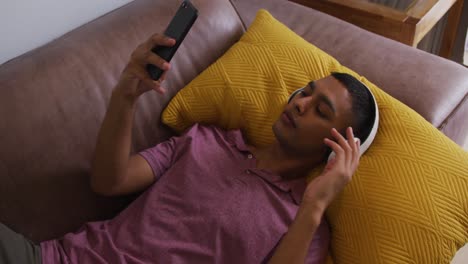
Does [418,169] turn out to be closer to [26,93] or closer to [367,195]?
[367,195]

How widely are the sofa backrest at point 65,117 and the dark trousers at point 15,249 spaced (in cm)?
5

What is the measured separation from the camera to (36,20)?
3.85 ft

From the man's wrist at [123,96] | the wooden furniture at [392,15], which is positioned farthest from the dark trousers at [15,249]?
the wooden furniture at [392,15]

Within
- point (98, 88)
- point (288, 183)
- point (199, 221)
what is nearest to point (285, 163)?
point (288, 183)

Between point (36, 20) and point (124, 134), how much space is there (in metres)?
0.40

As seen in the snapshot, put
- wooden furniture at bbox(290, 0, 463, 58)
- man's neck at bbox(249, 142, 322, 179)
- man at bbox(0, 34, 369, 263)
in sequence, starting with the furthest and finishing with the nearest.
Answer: wooden furniture at bbox(290, 0, 463, 58) → man's neck at bbox(249, 142, 322, 179) → man at bbox(0, 34, 369, 263)

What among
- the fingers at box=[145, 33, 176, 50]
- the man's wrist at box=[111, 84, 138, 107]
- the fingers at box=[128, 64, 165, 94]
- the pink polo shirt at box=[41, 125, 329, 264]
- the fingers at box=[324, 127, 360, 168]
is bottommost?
the pink polo shirt at box=[41, 125, 329, 264]

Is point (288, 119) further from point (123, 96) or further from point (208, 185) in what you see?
point (123, 96)

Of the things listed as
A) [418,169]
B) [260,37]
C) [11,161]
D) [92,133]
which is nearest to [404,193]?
[418,169]

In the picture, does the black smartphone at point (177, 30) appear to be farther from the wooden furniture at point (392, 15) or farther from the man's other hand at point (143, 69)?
the wooden furniture at point (392, 15)

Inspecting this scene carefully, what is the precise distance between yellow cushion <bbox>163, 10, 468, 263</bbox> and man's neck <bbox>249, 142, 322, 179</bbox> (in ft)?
0.24

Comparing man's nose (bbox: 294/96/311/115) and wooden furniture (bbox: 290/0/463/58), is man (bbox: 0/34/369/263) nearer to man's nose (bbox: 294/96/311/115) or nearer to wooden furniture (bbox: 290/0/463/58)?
man's nose (bbox: 294/96/311/115)

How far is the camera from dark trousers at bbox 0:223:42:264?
961mm

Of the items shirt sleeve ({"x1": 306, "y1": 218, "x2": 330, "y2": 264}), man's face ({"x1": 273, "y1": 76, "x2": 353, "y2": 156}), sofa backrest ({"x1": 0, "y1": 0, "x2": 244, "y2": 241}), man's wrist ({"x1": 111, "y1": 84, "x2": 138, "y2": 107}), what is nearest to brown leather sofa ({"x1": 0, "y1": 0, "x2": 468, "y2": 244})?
sofa backrest ({"x1": 0, "y1": 0, "x2": 244, "y2": 241})
